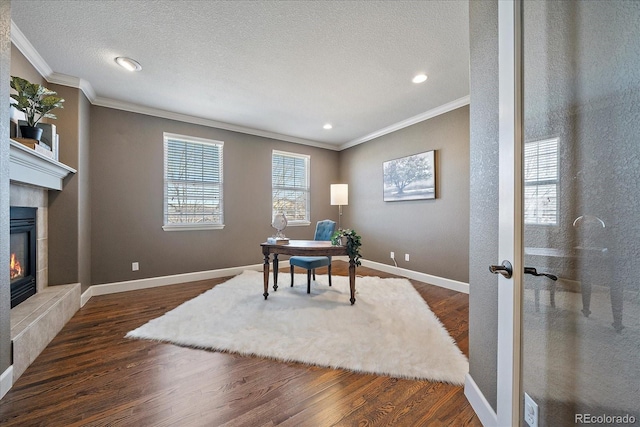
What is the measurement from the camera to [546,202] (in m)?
0.85

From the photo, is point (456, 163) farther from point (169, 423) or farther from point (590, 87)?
point (169, 423)

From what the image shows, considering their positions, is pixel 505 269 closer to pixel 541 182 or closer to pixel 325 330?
Answer: pixel 541 182

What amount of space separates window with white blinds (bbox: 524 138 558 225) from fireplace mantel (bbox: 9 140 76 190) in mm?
2911

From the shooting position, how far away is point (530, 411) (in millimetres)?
907

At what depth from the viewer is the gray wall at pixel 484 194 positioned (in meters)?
1.18

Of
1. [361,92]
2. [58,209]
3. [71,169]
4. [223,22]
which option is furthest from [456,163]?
[58,209]

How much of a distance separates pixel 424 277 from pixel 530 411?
296 cm

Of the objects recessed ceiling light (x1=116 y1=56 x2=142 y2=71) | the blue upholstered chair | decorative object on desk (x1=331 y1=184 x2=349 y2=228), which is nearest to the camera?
recessed ceiling light (x1=116 y1=56 x2=142 y2=71)

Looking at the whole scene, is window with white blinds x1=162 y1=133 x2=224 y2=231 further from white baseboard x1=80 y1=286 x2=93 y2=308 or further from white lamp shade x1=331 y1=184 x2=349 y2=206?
white lamp shade x1=331 y1=184 x2=349 y2=206

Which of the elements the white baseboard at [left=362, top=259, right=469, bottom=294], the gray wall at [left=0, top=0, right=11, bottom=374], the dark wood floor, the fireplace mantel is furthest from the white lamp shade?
the gray wall at [left=0, top=0, right=11, bottom=374]

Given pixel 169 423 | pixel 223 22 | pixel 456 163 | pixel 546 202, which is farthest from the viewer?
pixel 456 163

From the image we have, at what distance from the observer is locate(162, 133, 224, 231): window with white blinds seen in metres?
3.72

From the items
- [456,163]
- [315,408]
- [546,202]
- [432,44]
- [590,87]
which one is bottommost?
[315,408]

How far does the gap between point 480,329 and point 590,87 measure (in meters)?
1.14
